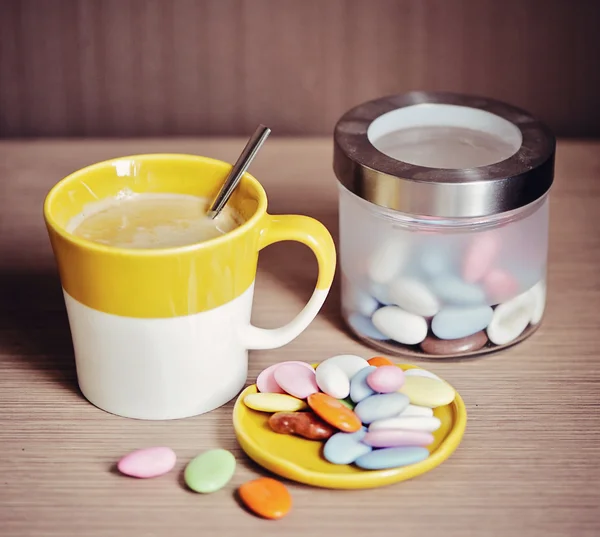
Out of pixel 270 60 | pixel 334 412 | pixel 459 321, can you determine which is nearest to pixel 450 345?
pixel 459 321

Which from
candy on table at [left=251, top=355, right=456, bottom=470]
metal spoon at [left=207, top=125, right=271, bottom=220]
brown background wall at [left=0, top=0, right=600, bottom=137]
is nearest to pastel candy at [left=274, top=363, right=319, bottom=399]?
candy on table at [left=251, top=355, right=456, bottom=470]

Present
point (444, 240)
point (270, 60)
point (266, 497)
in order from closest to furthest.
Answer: point (266, 497) < point (444, 240) < point (270, 60)

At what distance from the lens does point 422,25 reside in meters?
0.89

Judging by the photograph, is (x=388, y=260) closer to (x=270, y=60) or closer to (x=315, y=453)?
(x=315, y=453)

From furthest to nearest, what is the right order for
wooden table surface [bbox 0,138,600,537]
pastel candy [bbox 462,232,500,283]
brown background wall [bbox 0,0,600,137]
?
brown background wall [bbox 0,0,600,137]
pastel candy [bbox 462,232,500,283]
wooden table surface [bbox 0,138,600,537]

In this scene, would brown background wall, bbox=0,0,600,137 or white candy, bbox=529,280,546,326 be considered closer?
white candy, bbox=529,280,546,326

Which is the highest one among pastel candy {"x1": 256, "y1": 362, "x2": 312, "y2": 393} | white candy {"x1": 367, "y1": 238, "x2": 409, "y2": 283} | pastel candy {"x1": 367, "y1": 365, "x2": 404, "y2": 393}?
white candy {"x1": 367, "y1": 238, "x2": 409, "y2": 283}

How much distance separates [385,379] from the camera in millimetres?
525

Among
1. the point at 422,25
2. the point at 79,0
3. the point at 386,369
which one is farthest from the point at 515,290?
the point at 79,0

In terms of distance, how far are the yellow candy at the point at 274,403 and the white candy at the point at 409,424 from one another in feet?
0.16

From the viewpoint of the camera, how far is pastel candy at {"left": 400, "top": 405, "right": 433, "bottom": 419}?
52 centimetres

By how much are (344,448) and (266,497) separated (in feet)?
0.16

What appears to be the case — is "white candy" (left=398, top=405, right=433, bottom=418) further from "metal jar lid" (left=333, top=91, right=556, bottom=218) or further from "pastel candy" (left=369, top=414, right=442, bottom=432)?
"metal jar lid" (left=333, top=91, right=556, bottom=218)

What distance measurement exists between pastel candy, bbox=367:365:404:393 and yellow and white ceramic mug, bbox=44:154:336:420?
0.06 m
